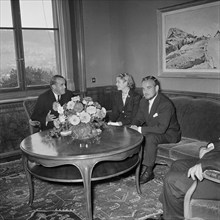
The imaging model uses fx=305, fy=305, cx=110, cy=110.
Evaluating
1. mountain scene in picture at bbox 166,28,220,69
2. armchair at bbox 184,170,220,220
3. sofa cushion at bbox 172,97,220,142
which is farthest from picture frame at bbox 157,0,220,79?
armchair at bbox 184,170,220,220

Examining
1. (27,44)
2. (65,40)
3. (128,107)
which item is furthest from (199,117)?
(27,44)

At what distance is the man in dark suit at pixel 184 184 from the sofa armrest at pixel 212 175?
41 millimetres

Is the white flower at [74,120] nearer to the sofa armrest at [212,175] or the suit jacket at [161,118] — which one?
the suit jacket at [161,118]

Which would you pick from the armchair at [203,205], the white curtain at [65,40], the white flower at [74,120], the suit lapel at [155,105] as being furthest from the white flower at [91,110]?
the white curtain at [65,40]

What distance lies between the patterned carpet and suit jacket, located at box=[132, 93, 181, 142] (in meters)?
0.63

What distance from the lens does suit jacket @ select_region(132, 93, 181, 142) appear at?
4074mm

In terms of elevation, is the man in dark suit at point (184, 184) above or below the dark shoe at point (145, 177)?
above

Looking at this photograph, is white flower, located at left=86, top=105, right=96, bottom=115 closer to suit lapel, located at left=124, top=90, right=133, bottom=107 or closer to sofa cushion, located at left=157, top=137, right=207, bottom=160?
sofa cushion, located at left=157, top=137, right=207, bottom=160

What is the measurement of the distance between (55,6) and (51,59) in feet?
3.20

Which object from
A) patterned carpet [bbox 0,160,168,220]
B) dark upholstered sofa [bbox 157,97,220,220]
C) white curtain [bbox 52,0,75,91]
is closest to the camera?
patterned carpet [bbox 0,160,168,220]

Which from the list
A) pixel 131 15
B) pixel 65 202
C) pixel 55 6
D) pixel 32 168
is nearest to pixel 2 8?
pixel 55 6

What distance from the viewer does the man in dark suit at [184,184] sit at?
2.42 metres

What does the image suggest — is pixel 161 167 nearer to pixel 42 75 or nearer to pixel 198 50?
pixel 198 50

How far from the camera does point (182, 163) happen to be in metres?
2.89
